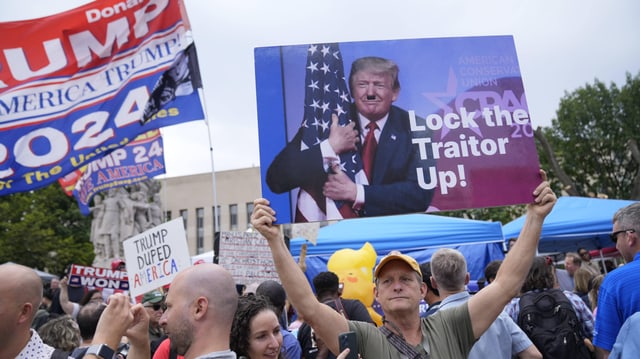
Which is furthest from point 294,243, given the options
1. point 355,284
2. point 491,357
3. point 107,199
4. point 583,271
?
point 107,199

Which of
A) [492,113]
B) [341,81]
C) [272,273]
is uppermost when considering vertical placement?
[341,81]

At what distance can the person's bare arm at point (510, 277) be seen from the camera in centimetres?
272

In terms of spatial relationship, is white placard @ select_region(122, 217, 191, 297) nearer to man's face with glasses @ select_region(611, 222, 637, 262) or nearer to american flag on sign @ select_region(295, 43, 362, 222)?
american flag on sign @ select_region(295, 43, 362, 222)

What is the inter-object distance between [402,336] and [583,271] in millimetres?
5218

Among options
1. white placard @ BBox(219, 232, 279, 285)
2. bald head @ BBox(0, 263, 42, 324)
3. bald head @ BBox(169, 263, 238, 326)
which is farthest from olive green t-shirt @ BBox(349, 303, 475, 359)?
white placard @ BBox(219, 232, 279, 285)

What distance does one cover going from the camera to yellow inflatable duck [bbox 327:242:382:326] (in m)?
7.51

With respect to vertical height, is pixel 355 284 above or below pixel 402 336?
below

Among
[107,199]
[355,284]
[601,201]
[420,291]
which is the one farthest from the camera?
[107,199]

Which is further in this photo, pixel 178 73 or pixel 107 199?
pixel 107 199

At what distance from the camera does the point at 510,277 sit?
2760mm

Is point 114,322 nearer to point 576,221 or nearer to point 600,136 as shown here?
point 576,221

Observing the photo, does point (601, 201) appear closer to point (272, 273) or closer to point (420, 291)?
point (272, 273)

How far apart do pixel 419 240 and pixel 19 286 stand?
9237mm

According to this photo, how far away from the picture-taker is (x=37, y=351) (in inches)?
92.7
